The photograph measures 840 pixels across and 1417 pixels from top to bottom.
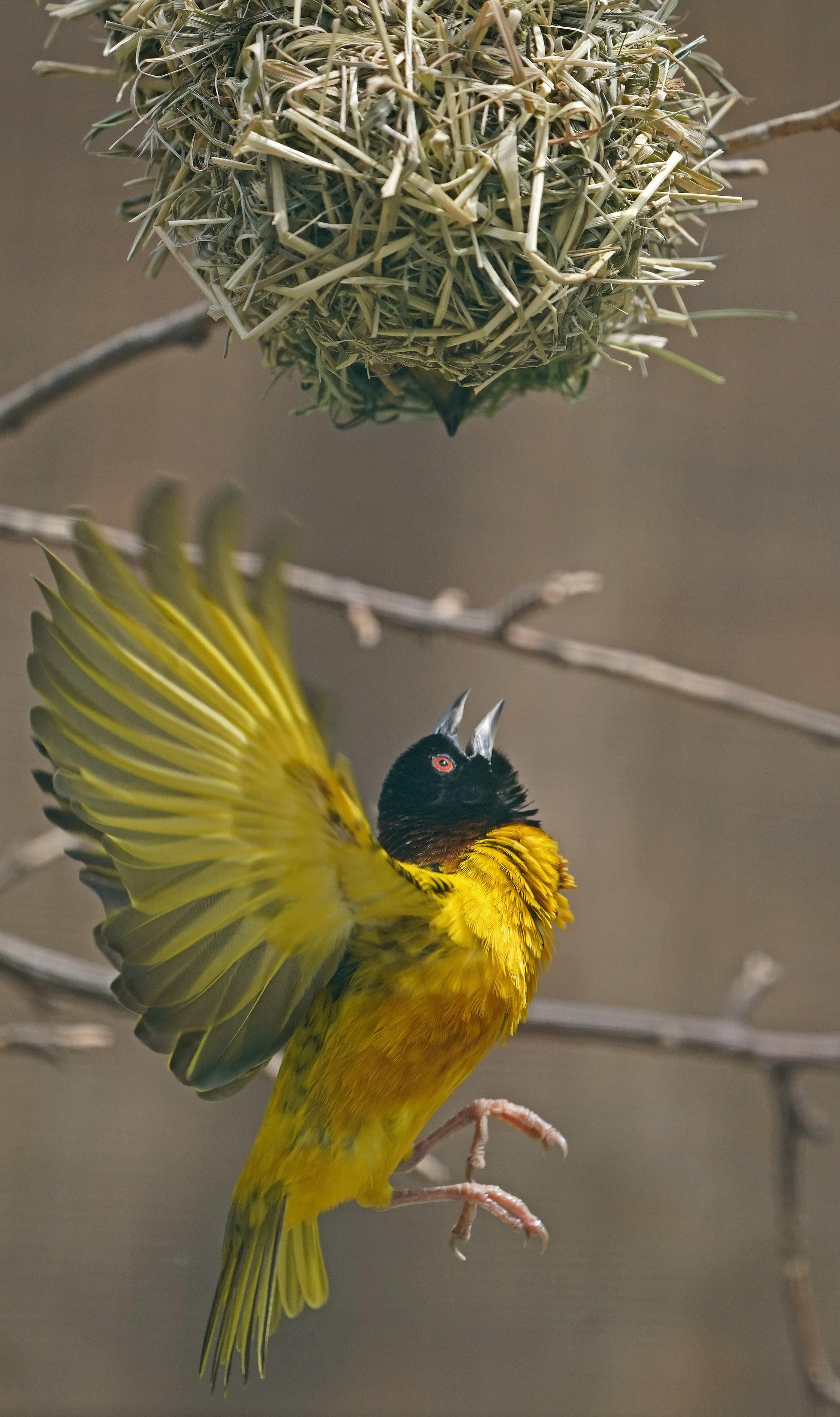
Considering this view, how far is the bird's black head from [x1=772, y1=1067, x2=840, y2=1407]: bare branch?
0.60 metres

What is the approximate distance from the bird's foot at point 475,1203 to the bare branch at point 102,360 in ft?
2.15

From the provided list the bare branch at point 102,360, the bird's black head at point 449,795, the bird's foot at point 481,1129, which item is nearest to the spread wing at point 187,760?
the bird's black head at point 449,795

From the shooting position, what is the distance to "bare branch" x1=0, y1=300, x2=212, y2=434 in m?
0.95

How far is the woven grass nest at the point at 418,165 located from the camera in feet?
1.89

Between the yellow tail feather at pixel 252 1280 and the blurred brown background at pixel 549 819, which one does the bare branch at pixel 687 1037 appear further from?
the blurred brown background at pixel 549 819

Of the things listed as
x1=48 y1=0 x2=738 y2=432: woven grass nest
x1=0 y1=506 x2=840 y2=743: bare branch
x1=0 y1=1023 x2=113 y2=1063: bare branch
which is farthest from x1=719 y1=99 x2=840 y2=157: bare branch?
x1=0 y1=1023 x2=113 y2=1063: bare branch

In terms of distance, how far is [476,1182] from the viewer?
0.73m

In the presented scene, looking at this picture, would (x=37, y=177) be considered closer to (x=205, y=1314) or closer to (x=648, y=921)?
(x=648, y=921)

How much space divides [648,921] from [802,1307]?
2.59ft

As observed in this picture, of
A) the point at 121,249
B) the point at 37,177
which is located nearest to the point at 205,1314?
the point at 121,249

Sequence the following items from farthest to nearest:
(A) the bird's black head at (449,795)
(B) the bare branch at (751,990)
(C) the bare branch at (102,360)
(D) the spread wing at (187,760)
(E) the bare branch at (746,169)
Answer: (B) the bare branch at (751,990)
(C) the bare branch at (102,360)
(E) the bare branch at (746,169)
(A) the bird's black head at (449,795)
(D) the spread wing at (187,760)

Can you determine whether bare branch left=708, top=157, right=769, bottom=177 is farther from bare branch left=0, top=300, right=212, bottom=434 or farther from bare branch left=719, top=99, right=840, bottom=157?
bare branch left=0, top=300, right=212, bottom=434

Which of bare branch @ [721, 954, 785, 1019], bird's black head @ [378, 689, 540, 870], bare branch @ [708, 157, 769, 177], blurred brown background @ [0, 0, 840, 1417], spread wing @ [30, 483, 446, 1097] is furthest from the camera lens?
blurred brown background @ [0, 0, 840, 1417]

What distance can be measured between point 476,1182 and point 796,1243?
0.59m
